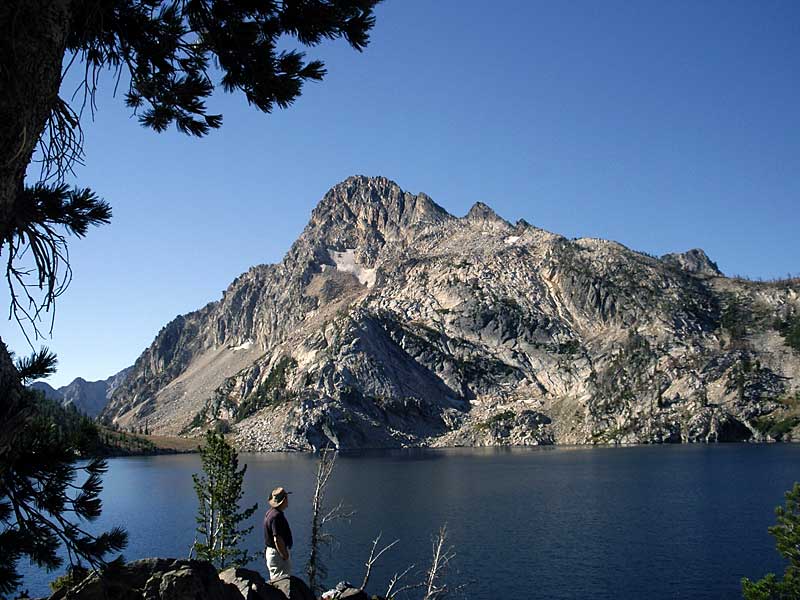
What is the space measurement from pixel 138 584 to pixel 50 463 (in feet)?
16.7

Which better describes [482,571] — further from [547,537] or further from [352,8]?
[352,8]

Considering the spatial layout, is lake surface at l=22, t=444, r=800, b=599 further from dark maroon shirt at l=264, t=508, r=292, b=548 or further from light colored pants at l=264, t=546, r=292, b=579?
dark maroon shirt at l=264, t=508, r=292, b=548

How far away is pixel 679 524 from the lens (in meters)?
68.5

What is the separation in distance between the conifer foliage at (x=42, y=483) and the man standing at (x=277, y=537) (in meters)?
8.09

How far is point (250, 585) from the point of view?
1307 centimetres

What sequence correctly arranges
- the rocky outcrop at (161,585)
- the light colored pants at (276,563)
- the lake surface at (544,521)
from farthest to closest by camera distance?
the lake surface at (544,521), the light colored pants at (276,563), the rocky outcrop at (161,585)

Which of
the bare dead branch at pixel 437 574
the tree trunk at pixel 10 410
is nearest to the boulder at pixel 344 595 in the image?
the bare dead branch at pixel 437 574

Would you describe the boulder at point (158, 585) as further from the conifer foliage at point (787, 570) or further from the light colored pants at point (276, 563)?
the conifer foliage at point (787, 570)

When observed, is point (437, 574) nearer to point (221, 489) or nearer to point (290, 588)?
point (290, 588)

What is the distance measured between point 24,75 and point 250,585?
439 inches

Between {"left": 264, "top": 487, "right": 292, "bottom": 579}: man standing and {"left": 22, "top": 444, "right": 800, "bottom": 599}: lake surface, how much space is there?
109 feet

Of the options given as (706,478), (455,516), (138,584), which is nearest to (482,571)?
(455,516)

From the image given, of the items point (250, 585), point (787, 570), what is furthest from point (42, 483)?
point (787, 570)

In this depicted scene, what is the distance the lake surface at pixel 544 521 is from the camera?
48.4 metres
